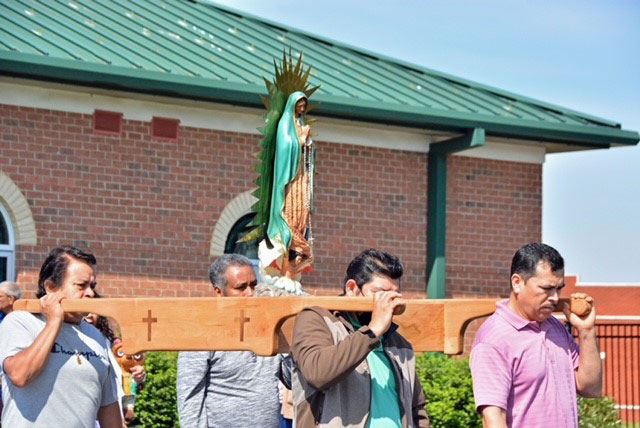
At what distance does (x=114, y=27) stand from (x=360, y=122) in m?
3.14

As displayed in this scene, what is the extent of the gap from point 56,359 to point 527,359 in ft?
6.56

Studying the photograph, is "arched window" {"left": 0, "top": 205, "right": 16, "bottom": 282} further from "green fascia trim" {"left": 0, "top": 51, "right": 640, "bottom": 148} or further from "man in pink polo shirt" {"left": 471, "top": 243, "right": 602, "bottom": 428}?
"man in pink polo shirt" {"left": 471, "top": 243, "right": 602, "bottom": 428}

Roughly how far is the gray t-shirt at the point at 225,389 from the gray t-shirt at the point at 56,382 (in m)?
0.84

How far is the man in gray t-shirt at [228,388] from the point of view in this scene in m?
6.16

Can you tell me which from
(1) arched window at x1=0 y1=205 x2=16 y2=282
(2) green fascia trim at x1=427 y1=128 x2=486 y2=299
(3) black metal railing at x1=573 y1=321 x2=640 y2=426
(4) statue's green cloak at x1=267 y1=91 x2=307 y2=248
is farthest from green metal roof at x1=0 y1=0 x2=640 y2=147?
(3) black metal railing at x1=573 y1=321 x2=640 y2=426

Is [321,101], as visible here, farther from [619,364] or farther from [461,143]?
[619,364]

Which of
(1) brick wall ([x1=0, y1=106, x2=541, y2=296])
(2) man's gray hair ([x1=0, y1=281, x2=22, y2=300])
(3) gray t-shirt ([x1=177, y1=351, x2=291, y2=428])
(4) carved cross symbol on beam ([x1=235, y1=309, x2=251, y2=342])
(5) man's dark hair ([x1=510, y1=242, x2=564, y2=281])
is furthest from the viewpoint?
(1) brick wall ([x1=0, y1=106, x2=541, y2=296])

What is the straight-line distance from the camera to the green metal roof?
12.6 meters

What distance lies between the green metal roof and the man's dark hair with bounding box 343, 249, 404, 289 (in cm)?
769

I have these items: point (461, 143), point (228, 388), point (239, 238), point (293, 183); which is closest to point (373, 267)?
point (228, 388)

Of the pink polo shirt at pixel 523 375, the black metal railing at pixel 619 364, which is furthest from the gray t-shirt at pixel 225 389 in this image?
the black metal railing at pixel 619 364

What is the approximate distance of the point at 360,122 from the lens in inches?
580

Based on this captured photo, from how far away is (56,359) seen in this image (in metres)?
5.18

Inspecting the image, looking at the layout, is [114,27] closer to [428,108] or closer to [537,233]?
[428,108]
